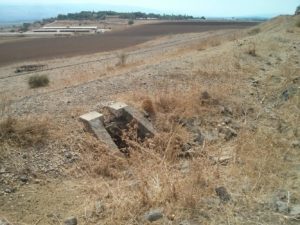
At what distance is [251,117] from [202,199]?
474cm

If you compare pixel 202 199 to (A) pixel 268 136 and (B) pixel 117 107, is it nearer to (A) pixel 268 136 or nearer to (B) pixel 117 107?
(A) pixel 268 136

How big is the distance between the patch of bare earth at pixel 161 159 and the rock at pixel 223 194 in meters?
0.01

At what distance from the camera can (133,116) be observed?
7359mm

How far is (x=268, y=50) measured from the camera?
54.4 feet

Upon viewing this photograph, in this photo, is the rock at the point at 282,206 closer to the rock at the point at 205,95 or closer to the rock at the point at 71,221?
the rock at the point at 71,221

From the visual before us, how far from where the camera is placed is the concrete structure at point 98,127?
21.8 ft

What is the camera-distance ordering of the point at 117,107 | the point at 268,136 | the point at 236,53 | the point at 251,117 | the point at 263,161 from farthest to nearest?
the point at 236,53 → the point at 251,117 → the point at 117,107 → the point at 268,136 → the point at 263,161

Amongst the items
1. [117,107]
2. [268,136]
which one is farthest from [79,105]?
[268,136]

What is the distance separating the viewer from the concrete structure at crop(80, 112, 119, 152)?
21.8 ft

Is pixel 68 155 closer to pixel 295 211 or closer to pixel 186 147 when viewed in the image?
pixel 186 147

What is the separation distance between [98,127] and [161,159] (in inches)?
69.7

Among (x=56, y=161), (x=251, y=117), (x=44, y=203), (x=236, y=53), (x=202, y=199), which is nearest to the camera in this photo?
(x=202, y=199)

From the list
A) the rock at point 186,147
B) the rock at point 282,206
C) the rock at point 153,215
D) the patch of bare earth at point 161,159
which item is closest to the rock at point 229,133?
the patch of bare earth at point 161,159

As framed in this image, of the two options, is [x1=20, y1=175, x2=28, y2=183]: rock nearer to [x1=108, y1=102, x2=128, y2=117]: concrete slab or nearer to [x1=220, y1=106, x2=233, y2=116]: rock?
[x1=108, y1=102, x2=128, y2=117]: concrete slab
